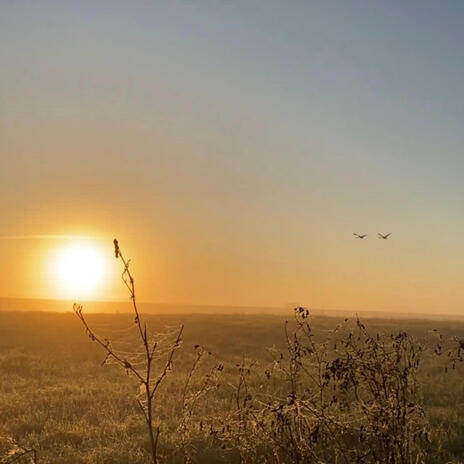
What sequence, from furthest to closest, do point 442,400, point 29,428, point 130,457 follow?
point 442,400, point 29,428, point 130,457

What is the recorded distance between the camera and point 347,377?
4699 mm

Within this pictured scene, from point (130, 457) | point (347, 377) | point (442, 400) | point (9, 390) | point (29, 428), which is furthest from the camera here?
point (9, 390)

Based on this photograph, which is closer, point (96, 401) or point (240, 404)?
point (240, 404)

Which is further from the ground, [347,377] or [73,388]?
[347,377]

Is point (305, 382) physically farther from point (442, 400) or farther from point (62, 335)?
point (62, 335)

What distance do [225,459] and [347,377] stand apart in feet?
15.9

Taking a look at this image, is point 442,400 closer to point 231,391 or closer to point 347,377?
point 231,391

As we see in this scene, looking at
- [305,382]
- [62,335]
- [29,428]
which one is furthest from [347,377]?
[62,335]

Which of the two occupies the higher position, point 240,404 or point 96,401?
point 240,404

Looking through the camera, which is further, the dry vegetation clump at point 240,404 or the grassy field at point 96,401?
the grassy field at point 96,401

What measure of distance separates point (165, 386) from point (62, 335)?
49.9 ft

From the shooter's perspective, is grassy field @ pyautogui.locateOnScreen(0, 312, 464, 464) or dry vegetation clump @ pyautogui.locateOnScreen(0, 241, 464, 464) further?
grassy field @ pyautogui.locateOnScreen(0, 312, 464, 464)

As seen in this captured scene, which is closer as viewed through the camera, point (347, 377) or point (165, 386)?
point (347, 377)

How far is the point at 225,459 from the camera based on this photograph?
8828 millimetres
